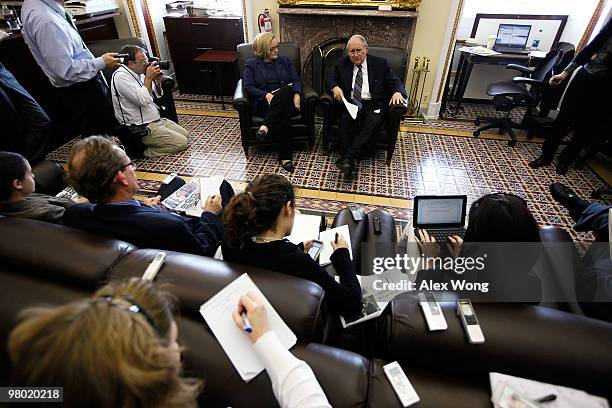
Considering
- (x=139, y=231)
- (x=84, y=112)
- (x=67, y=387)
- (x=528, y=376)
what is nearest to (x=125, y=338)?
(x=67, y=387)

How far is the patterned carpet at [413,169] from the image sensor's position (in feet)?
8.93

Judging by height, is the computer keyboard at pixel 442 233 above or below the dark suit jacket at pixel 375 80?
below

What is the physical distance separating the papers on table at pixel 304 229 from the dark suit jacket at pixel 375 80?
1790mm

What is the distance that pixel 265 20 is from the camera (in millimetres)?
3623

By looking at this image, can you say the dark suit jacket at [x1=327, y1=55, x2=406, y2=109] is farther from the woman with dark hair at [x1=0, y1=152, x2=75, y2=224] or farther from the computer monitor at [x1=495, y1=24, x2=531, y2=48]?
the woman with dark hair at [x1=0, y1=152, x2=75, y2=224]

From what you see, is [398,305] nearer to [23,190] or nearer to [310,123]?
[23,190]

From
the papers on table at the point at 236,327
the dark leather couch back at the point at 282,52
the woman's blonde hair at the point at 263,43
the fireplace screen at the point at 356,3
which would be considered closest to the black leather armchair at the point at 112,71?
the dark leather couch back at the point at 282,52

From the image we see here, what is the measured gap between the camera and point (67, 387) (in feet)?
1.46

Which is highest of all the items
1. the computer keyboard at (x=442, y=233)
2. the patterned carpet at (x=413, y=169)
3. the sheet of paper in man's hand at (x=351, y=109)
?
the sheet of paper in man's hand at (x=351, y=109)

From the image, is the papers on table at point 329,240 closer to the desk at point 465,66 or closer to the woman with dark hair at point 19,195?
the woman with dark hair at point 19,195

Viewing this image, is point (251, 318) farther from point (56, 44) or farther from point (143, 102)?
point (56, 44)

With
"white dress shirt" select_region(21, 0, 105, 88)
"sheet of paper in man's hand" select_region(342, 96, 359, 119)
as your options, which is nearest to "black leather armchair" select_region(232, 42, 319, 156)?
"sheet of paper in man's hand" select_region(342, 96, 359, 119)

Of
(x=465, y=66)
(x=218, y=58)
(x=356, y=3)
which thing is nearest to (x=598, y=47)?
(x=465, y=66)

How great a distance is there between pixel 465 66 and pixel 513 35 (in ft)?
1.92
